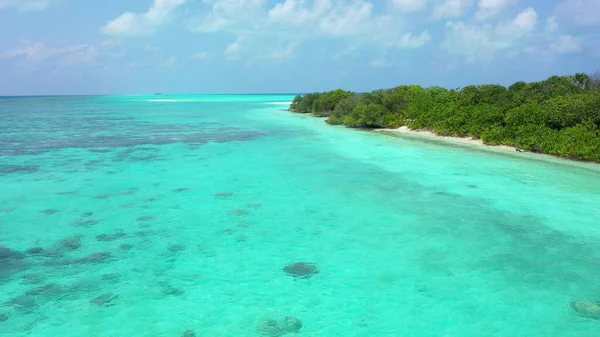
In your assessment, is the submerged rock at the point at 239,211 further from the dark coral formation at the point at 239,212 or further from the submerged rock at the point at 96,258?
the submerged rock at the point at 96,258

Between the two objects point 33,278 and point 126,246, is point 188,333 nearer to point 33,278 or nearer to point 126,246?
point 33,278

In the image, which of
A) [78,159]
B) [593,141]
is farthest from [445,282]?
[78,159]

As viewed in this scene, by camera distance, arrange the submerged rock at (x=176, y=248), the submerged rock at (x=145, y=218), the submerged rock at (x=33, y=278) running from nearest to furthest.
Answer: the submerged rock at (x=33, y=278), the submerged rock at (x=176, y=248), the submerged rock at (x=145, y=218)

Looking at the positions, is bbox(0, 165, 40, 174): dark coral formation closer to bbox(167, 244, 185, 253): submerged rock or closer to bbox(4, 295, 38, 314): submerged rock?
bbox(167, 244, 185, 253): submerged rock

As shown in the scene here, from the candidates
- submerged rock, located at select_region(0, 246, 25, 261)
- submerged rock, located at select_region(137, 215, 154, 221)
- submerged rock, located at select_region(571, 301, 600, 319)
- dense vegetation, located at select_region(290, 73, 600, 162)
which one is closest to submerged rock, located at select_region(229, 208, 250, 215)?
submerged rock, located at select_region(137, 215, 154, 221)

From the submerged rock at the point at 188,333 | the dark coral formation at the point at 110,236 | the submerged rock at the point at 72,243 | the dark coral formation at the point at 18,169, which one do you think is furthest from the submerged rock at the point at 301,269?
the dark coral formation at the point at 18,169

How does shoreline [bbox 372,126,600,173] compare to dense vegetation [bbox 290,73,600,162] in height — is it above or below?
below

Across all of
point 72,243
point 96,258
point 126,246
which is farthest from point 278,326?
point 72,243
